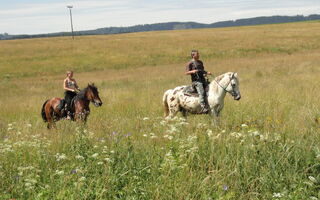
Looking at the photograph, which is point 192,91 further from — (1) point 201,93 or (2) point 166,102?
(2) point 166,102

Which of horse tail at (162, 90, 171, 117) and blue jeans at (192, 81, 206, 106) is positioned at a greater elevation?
blue jeans at (192, 81, 206, 106)

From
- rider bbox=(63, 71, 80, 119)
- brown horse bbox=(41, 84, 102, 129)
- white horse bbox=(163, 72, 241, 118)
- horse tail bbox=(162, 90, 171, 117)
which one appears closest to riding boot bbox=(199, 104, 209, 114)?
white horse bbox=(163, 72, 241, 118)

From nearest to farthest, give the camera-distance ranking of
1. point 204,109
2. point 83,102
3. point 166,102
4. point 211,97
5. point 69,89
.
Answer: point 211,97, point 204,109, point 83,102, point 166,102, point 69,89

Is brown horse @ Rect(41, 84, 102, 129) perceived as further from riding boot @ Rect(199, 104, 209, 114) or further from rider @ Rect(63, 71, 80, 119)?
riding boot @ Rect(199, 104, 209, 114)

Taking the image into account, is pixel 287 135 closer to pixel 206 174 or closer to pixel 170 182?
pixel 206 174

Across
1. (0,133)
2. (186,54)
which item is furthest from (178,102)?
(186,54)

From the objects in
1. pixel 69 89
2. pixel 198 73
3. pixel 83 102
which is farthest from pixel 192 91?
pixel 69 89

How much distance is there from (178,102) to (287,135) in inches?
210

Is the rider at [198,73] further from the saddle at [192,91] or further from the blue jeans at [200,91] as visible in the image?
the saddle at [192,91]

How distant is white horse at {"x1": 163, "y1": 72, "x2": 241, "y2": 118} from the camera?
1012 cm

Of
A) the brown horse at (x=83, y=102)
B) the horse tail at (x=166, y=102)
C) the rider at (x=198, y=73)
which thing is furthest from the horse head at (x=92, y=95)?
the rider at (x=198, y=73)

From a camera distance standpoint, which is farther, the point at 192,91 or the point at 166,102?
the point at 166,102

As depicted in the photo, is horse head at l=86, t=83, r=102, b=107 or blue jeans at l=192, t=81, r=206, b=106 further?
horse head at l=86, t=83, r=102, b=107

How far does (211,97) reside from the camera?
33.7 ft
